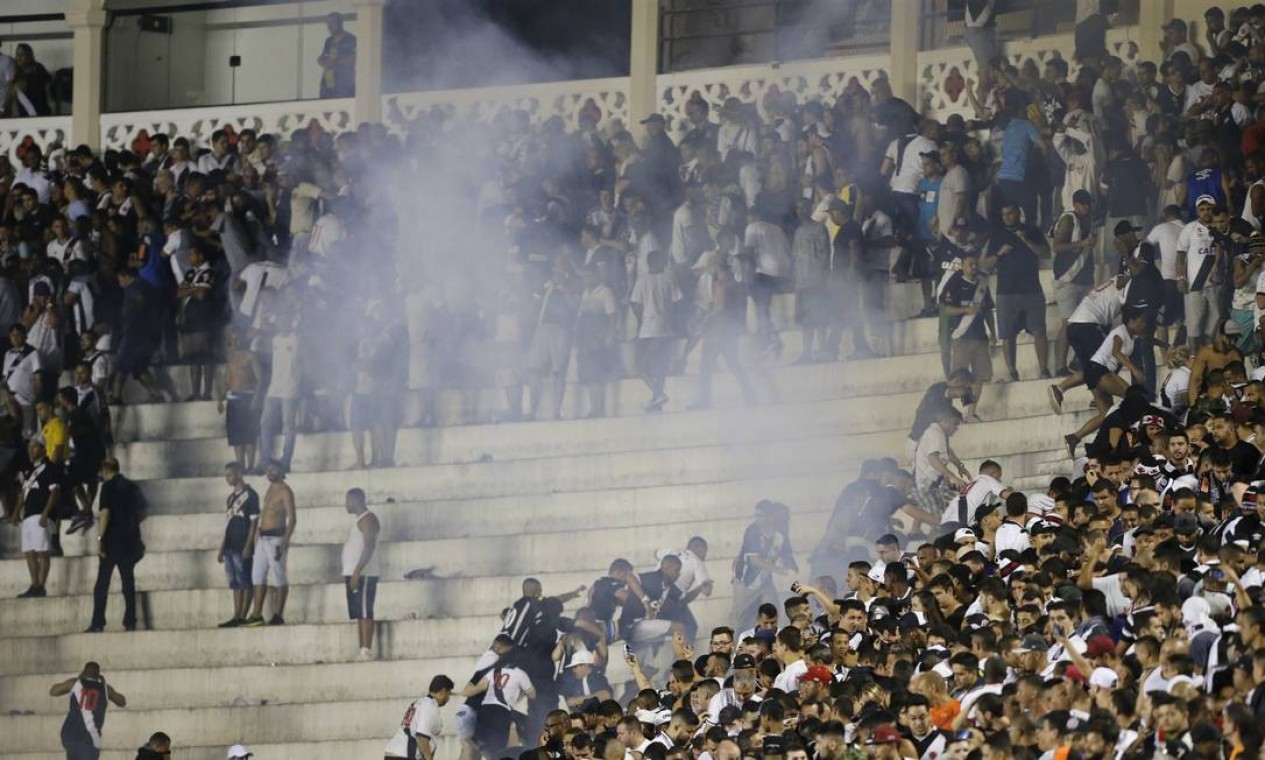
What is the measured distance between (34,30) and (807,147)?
32.8 ft

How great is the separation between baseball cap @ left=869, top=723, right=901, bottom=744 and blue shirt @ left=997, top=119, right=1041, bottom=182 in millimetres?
8605

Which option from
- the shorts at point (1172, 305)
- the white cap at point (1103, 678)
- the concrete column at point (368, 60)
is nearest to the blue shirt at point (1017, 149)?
the shorts at point (1172, 305)

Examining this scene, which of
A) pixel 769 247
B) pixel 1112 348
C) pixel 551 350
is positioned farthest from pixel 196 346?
pixel 1112 348

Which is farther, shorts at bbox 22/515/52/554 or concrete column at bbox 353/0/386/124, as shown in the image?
concrete column at bbox 353/0/386/124

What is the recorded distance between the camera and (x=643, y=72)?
23703 mm

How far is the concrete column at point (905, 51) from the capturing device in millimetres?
22484

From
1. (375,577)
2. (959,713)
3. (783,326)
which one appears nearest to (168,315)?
(375,577)

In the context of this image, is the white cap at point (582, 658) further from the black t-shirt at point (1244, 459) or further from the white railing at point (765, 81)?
A: the white railing at point (765, 81)

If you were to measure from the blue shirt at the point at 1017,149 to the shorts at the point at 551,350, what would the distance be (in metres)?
3.46

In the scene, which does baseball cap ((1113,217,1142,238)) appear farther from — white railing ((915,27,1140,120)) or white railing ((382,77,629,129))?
white railing ((382,77,629,129))

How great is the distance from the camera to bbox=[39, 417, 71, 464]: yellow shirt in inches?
855

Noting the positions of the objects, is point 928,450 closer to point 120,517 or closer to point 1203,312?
point 1203,312

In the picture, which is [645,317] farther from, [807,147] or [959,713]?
[959,713]

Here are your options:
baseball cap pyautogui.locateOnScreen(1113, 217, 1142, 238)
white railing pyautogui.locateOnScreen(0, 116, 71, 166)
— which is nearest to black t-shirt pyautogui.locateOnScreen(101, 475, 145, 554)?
white railing pyautogui.locateOnScreen(0, 116, 71, 166)
